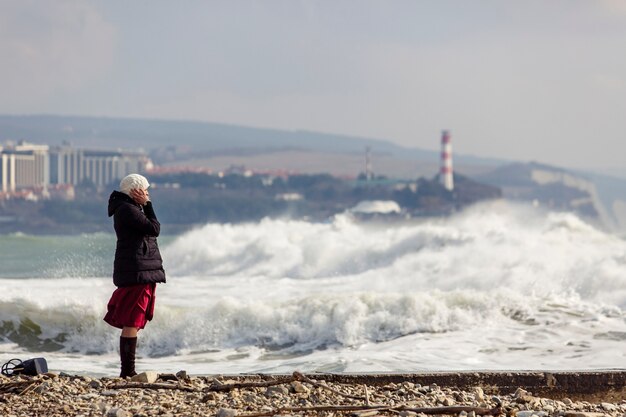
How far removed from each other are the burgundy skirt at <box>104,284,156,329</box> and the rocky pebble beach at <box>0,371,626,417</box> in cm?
52

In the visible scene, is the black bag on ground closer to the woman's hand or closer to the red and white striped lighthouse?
the woman's hand

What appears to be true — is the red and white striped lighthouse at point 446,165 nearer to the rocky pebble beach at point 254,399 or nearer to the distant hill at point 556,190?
the distant hill at point 556,190

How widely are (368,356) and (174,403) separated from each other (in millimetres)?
5387

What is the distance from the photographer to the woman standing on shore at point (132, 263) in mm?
7422

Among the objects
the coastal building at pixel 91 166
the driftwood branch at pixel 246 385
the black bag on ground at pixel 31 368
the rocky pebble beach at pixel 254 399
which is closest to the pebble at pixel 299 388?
the rocky pebble beach at pixel 254 399

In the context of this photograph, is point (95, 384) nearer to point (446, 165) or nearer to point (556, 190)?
point (446, 165)

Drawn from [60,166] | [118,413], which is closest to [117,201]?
[118,413]

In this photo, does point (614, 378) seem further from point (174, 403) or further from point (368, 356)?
point (368, 356)

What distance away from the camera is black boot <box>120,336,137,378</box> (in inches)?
294

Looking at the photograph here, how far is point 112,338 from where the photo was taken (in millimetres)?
13469

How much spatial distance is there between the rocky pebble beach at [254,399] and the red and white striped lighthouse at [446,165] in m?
137

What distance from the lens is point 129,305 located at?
294 inches

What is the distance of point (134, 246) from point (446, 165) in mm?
148899

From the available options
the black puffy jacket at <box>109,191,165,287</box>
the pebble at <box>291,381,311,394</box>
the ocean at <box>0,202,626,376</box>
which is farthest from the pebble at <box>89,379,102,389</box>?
the ocean at <box>0,202,626,376</box>
